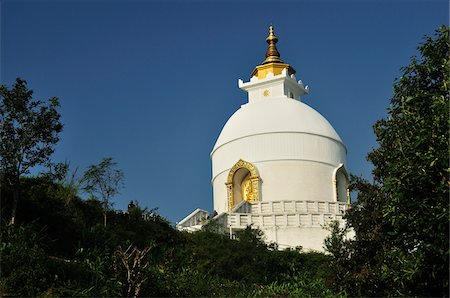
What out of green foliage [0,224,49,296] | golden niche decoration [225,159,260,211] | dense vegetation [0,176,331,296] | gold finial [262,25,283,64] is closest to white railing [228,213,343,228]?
golden niche decoration [225,159,260,211]

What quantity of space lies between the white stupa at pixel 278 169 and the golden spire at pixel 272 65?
3.96 meters

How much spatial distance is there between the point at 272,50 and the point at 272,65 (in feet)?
6.09

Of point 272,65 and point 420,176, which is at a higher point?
point 272,65

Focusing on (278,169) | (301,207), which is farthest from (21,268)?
(278,169)

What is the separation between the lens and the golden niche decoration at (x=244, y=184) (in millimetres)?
35000

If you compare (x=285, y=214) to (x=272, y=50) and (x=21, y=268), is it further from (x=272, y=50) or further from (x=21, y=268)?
(x=21, y=268)

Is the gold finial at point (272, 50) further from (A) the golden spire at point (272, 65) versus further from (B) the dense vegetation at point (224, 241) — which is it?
(B) the dense vegetation at point (224, 241)

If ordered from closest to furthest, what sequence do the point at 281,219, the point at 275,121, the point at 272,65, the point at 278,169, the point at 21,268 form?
the point at 21,268, the point at 281,219, the point at 278,169, the point at 275,121, the point at 272,65

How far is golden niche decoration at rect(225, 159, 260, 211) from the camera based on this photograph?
35000 millimetres

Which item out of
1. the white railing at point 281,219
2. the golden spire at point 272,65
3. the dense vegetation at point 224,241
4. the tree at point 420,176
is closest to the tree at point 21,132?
the dense vegetation at point 224,241

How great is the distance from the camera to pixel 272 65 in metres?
42.5

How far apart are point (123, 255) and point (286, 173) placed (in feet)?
69.7

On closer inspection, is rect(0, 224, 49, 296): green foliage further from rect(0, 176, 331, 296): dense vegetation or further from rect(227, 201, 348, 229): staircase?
rect(227, 201, 348, 229): staircase

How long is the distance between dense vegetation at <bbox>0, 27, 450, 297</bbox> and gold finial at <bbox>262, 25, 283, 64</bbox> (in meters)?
21.8
